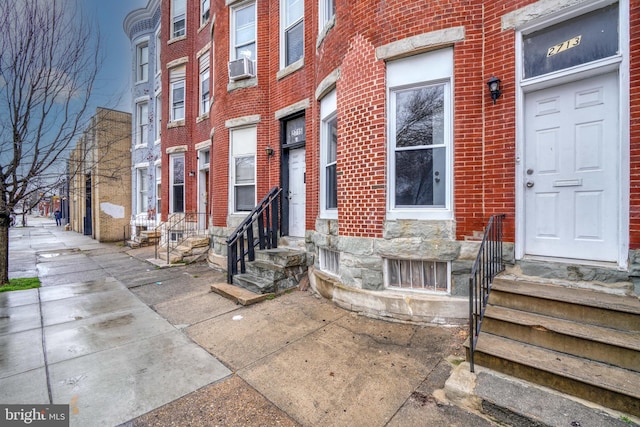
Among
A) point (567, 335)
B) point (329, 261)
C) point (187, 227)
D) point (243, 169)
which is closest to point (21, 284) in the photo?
point (187, 227)

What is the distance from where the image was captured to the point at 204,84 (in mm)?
10648

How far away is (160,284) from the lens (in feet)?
21.4

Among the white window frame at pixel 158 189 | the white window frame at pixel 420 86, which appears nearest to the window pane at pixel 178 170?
the white window frame at pixel 158 189

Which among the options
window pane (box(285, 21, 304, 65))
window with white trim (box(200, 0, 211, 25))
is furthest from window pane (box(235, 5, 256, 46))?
window with white trim (box(200, 0, 211, 25))

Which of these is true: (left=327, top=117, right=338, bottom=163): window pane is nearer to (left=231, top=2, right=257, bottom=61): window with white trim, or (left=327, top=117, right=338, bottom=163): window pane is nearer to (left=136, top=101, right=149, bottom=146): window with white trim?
(left=231, top=2, right=257, bottom=61): window with white trim

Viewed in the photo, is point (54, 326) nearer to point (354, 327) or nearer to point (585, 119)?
point (354, 327)

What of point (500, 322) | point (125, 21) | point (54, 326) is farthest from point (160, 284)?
point (125, 21)

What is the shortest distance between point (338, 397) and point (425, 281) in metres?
2.15

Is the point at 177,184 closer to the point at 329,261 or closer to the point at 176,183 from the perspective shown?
the point at 176,183

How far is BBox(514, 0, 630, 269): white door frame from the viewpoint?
3051 mm

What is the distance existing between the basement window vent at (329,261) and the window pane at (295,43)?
4.63 metres

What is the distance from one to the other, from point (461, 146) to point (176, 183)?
10.6 metres
